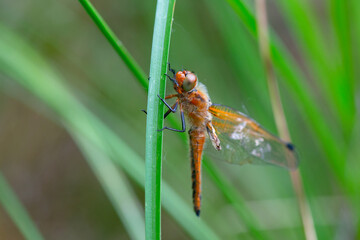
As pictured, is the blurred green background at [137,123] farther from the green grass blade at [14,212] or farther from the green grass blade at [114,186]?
the green grass blade at [14,212]

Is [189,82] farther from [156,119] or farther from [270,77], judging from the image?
[156,119]

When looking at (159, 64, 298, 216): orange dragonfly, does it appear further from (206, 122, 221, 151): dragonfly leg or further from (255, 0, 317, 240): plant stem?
(255, 0, 317, 240): plant stem

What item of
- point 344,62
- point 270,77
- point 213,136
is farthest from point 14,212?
point 344,62

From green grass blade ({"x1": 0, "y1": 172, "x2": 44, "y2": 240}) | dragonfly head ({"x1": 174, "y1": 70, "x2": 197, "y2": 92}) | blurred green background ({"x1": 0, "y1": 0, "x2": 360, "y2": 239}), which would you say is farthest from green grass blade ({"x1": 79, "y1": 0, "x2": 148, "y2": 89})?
blurred green background ({"x1": 0, "y1": 0, "x2": 360, "y2": 239})

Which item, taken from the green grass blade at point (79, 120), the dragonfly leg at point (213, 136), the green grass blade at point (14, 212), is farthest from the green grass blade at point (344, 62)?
the green grass blade at point (14, 212)

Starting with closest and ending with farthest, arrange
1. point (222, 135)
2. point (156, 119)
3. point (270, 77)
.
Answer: point (156, 119) → point (270, 77) → point (222, 135)

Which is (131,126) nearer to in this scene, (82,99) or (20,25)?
(82,99)

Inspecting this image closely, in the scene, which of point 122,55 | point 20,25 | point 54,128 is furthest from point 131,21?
point 122,55
